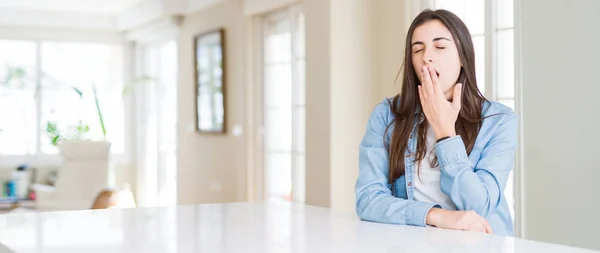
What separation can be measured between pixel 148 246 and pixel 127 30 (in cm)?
852

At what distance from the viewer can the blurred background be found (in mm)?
3549

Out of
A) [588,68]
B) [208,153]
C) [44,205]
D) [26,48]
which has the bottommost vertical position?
[44,205]

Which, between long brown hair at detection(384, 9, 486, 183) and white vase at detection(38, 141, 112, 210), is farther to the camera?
white vase at detection(38, 141, 112, 210)

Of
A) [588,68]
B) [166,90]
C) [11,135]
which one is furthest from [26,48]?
[588,68]

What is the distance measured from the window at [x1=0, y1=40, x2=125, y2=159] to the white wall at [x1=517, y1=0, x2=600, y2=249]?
662 cm

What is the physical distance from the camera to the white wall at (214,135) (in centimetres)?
676

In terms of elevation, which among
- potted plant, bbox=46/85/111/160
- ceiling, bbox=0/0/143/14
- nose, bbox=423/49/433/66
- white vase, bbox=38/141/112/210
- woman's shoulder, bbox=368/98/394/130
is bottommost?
white vase, bbox=38/141/112/210

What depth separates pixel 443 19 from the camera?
176cm

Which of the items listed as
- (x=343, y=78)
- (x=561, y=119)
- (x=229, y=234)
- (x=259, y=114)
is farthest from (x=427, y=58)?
(x=259, y=114)

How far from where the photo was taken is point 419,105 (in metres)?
1.87

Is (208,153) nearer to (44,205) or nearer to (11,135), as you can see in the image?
(44,205)

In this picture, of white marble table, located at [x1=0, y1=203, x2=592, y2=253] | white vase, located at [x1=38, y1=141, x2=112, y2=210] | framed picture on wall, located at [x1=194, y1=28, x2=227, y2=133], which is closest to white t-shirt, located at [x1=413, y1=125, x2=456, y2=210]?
white marble table, located at [x1=0, y1=203, x2=592, y2=253]

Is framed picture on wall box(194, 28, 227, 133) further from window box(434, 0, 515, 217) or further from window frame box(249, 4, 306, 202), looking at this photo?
window box(434, 0, 515, 217)

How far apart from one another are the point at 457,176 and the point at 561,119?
2009 millimetres
